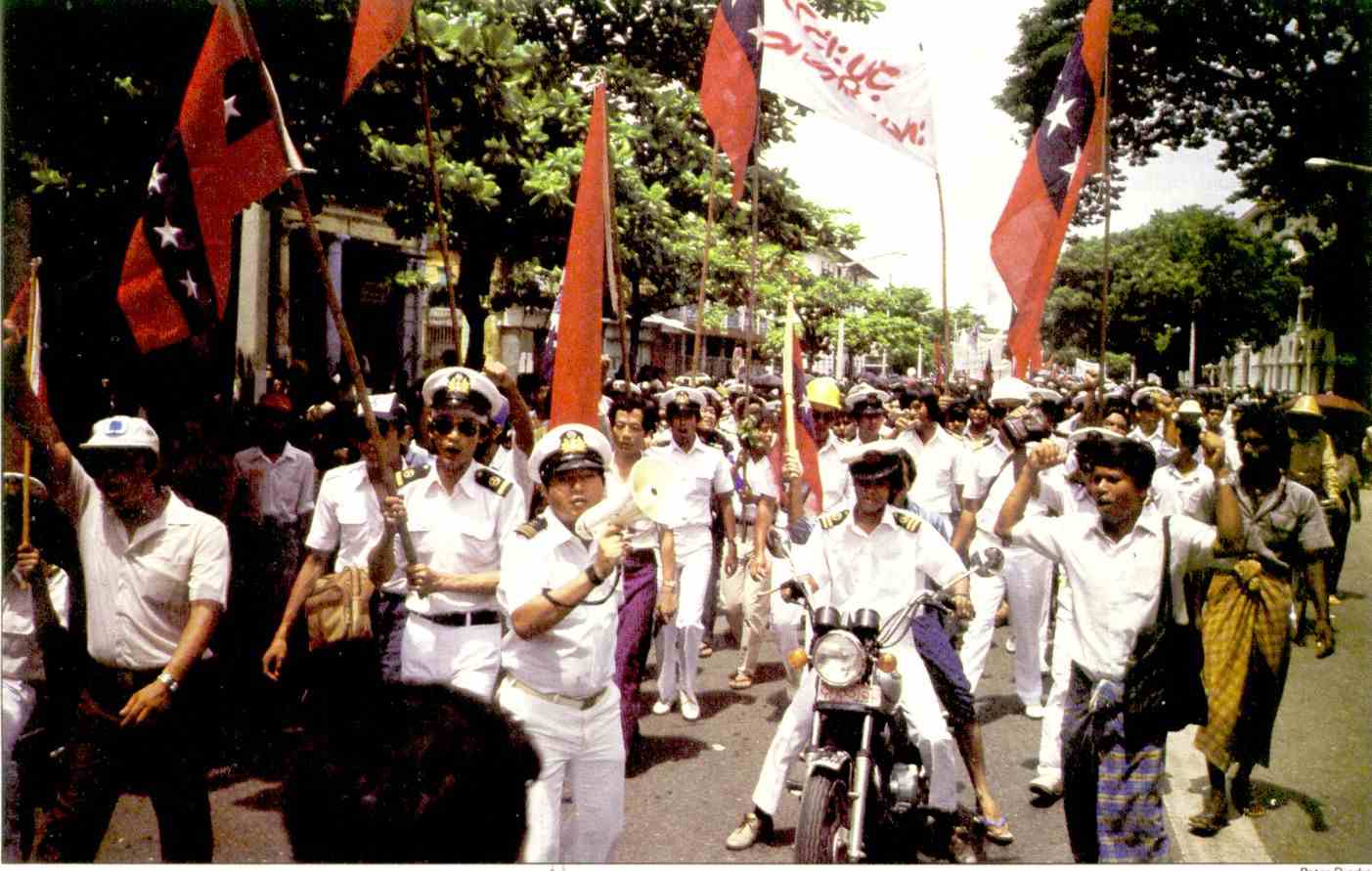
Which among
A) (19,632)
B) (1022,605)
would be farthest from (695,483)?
(19,632)

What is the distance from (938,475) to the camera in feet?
28.7

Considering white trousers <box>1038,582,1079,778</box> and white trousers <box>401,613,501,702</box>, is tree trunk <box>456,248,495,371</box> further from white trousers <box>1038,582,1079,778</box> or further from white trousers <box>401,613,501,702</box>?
white trousers <box>401,613,501,702</box>

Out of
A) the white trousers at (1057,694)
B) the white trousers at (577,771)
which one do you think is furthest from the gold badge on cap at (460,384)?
the white trousers at (1057,694)

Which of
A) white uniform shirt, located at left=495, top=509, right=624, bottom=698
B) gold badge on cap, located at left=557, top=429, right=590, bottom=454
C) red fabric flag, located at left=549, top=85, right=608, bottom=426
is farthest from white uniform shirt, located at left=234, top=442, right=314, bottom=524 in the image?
gold badge on cap, located at left=557, top=429, right=590, bottom=454

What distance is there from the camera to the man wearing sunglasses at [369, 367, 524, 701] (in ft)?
15.1

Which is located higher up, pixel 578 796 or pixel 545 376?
pixel 545 376

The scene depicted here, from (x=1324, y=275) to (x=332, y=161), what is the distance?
15852 millimetres

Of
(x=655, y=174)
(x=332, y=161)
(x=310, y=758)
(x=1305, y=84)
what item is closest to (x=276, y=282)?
(x=655, y=174)

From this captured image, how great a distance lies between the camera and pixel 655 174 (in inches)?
→ 744

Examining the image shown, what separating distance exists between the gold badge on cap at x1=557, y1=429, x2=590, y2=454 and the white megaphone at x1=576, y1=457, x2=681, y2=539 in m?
0.32

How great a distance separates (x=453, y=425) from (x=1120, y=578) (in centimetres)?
246

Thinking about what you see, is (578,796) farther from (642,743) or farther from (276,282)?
(276,282)

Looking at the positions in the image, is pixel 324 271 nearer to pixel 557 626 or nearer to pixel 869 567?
pixel 557 626

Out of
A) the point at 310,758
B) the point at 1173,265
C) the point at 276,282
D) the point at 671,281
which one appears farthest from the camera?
the point at 1173,265
